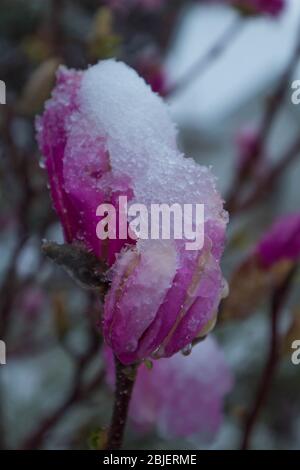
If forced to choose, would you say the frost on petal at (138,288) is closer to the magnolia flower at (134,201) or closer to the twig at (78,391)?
the magnolia flower at (134,201)

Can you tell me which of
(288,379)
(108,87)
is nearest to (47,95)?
(108,87)

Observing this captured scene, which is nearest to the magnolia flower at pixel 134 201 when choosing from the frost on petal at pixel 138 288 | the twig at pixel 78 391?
the frost on petal at pixel 138 288

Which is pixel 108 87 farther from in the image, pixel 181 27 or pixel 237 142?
pixel 181 27

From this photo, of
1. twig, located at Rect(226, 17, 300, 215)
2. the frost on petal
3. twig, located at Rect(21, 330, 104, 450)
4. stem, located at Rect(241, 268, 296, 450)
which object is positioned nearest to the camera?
the frost on petal

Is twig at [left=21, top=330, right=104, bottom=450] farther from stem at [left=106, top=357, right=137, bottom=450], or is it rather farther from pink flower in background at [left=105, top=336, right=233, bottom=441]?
stem at [left=106, top=357, right=137, bottom=450]

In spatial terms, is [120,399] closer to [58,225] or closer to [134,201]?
[134,201]

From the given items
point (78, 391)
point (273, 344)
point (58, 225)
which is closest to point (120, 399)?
point (273, 344)

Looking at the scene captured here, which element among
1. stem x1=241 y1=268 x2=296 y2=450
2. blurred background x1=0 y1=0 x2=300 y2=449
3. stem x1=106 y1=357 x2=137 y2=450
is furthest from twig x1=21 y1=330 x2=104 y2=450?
stem x1=106 y1=357 x2=137 y2=450
